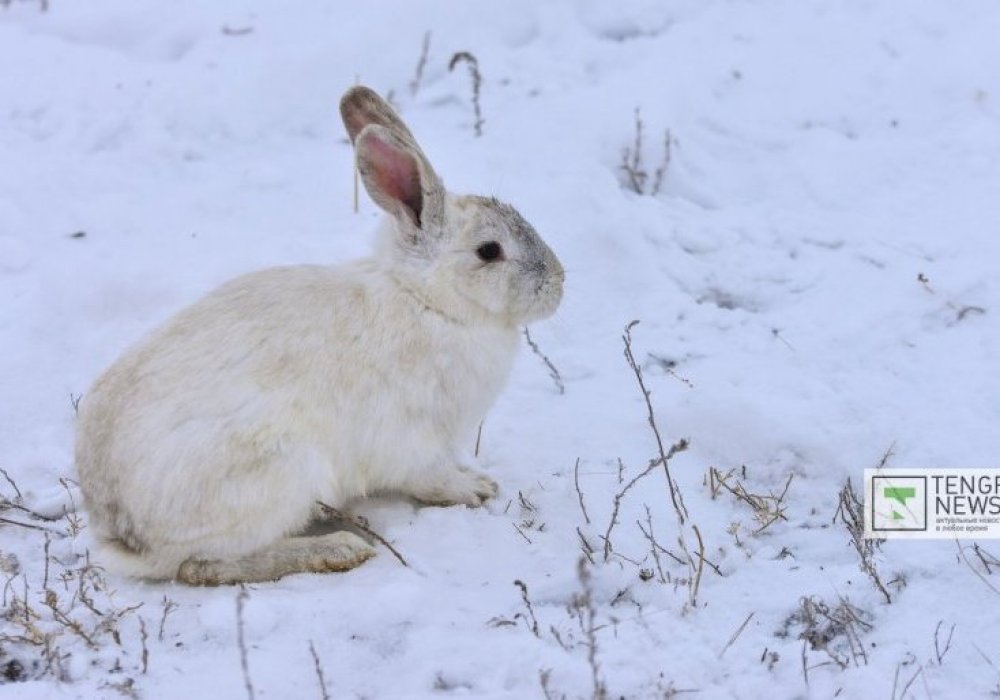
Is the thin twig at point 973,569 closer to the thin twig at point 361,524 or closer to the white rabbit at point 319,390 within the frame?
the white rabbit at point 319,390

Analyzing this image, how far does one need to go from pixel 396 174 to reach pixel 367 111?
0.30m

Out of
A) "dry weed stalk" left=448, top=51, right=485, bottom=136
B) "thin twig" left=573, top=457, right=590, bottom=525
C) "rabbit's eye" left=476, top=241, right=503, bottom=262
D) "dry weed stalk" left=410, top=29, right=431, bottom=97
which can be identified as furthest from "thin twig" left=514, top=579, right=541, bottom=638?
"dry weed stalk" left=410, top=29, right=431, bottom=97

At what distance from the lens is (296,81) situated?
6441 millimetres

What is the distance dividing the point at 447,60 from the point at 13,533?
153 inches

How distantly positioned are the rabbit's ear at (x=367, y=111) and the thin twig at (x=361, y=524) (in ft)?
4.21

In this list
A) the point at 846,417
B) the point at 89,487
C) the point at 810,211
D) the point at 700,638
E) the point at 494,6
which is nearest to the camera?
the point at 700,638

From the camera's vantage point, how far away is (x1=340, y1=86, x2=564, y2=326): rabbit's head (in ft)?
13.1

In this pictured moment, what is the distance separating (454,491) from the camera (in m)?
4.03

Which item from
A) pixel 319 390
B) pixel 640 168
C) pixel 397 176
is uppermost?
pixel 397 176

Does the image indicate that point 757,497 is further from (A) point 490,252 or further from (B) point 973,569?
(A) point 490,252

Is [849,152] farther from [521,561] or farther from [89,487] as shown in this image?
[89,487]

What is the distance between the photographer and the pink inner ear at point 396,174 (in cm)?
390

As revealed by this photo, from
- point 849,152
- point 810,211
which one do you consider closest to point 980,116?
point 849,152

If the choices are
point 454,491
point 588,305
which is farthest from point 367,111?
point 588,305
